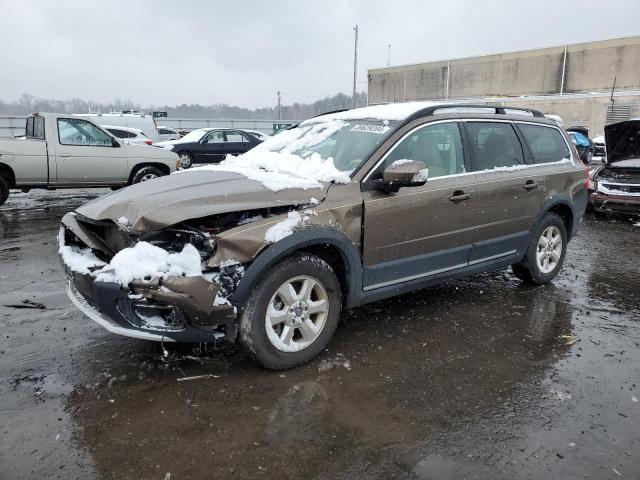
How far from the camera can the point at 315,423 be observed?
2.84 meters

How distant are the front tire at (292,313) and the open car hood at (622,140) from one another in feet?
25.8

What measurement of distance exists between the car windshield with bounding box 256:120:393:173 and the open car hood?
6.82 m

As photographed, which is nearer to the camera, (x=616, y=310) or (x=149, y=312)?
(x=149, y=312)

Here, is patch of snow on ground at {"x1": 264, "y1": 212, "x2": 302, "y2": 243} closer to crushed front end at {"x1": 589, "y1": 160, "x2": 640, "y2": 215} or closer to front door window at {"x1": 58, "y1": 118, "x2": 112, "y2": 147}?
front door window at {"x1": 58, "y1": 118, "x2": 112, "y2": 147}

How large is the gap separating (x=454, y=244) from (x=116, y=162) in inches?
309

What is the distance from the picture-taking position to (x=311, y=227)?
3.33m

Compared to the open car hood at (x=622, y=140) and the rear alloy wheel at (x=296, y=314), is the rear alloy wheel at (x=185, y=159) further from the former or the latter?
the rear alloy wheel at (x=296, y=314)

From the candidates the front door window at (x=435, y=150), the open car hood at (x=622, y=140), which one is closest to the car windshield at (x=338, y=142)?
the front door window at (x=435, y=150)

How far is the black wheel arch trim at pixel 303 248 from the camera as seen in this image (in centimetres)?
305

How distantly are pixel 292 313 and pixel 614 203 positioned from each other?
27.0 feet

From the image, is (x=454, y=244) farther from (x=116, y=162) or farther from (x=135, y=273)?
(x=116, y=162)

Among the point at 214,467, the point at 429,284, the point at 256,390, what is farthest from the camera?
the point at 429,284

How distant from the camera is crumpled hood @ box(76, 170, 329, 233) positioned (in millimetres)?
3023

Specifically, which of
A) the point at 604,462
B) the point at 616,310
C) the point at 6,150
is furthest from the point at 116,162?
the point at 604,462
